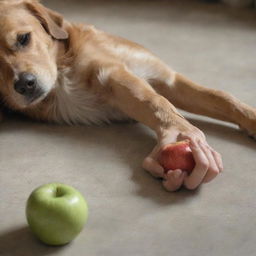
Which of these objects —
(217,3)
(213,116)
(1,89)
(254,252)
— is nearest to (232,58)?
(213,116)

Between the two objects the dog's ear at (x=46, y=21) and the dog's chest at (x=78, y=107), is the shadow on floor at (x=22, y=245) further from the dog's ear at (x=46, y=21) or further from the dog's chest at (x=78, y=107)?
the dog's ear at (x=46, y=21)

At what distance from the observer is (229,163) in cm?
227

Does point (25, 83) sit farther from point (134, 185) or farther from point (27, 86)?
point (134, 185)

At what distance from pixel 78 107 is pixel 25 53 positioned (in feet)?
1.16

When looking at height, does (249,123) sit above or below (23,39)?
below

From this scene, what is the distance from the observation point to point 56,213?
1.70 meters

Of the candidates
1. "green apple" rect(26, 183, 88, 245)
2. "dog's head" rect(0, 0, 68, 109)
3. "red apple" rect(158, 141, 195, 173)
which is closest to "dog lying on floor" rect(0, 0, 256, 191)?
"dog's head" rect(0, 0, 68, 109)

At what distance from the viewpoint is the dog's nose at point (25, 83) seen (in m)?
2.39

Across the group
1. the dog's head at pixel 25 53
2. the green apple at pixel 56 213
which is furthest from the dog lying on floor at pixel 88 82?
the green apple at pixel 56 213

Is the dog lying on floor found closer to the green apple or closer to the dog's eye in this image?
the dog's eye

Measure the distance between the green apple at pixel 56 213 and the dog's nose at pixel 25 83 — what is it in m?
0.75

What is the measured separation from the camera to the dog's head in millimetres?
2412

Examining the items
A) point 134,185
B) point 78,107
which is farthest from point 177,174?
point 78,107

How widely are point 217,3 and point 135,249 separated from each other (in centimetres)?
289
